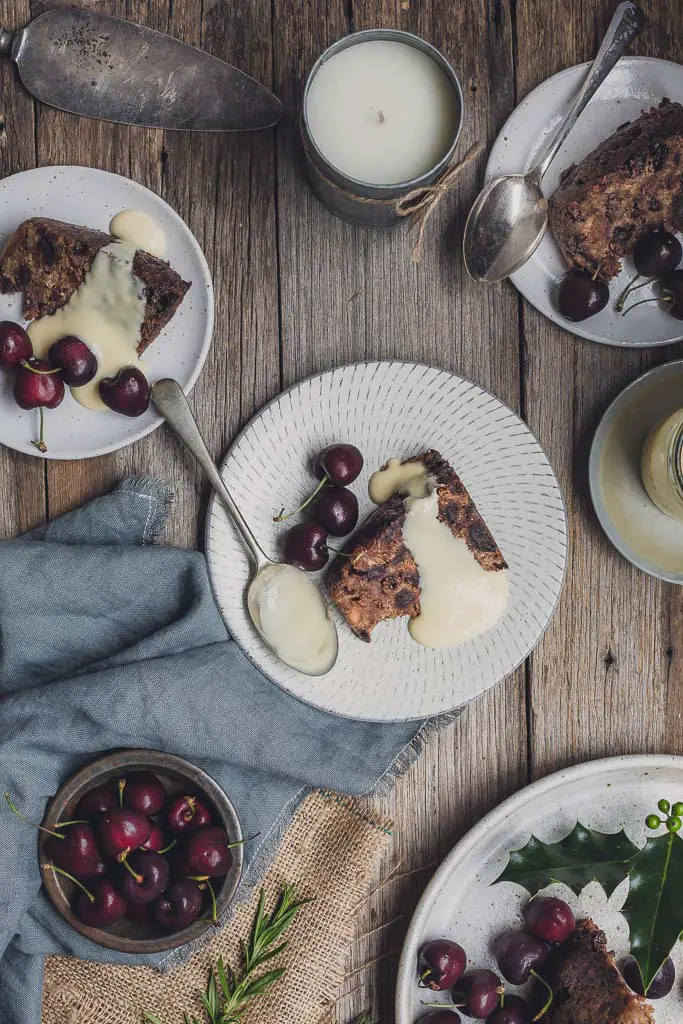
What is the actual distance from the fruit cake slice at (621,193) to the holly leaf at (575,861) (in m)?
1.06

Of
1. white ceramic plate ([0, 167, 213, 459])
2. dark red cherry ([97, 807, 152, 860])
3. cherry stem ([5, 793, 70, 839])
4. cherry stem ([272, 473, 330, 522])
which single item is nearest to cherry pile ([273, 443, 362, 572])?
cherry stem ([272, 473, 330, 522])

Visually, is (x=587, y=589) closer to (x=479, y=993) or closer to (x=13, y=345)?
(x=479, y=993)

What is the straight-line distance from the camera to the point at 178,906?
64.5 inches

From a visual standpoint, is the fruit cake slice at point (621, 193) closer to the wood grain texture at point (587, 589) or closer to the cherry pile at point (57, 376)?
the wood grain texture at point (587, 589)

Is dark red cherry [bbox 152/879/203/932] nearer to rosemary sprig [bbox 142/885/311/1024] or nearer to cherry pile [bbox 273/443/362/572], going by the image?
rosemary sprig [bbox 142/885/311/1024]

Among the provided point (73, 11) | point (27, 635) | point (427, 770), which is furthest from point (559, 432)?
point (73, 11)

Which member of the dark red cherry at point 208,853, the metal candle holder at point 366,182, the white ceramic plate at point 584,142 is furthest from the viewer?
the white ceramic plate at point 584,142

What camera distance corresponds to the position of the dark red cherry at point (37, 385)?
1661 mm

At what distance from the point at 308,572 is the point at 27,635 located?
21.0 inches

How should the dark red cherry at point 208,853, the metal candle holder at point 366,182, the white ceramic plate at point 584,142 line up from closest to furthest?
the metal candle holder at point 366,182, the dark red cherry at point 208,853, the white ceramic plate at point 584,142

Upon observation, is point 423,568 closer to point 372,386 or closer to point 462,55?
point 372,386

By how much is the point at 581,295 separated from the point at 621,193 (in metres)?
0.19

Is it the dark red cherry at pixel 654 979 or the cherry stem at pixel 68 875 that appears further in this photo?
the dark red cherry at pixel 654 979

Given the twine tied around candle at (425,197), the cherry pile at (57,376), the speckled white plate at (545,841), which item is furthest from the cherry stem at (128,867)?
the twine tied around candle at (425,197)
